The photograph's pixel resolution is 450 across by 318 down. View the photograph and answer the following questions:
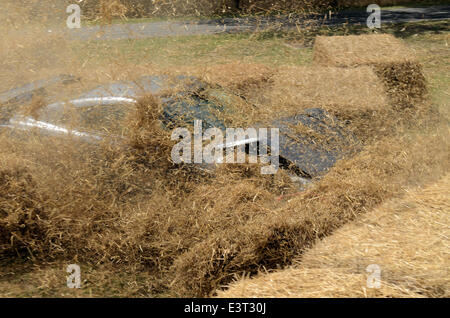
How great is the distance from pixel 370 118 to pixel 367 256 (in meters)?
4.31

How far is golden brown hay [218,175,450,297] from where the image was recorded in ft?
11.2

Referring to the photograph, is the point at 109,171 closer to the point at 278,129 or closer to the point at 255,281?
the point at 278,129

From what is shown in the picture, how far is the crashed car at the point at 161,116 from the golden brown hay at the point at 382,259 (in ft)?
4.50

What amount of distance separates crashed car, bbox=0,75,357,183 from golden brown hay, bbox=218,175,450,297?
1.37 meters

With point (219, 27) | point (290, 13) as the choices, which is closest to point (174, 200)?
point (219, 27)

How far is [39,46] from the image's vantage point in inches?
321

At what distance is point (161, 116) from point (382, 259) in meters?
3.21

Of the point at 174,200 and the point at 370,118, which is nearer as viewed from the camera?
the point at 174,200

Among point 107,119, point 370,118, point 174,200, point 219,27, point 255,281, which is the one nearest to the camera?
point 255,281
